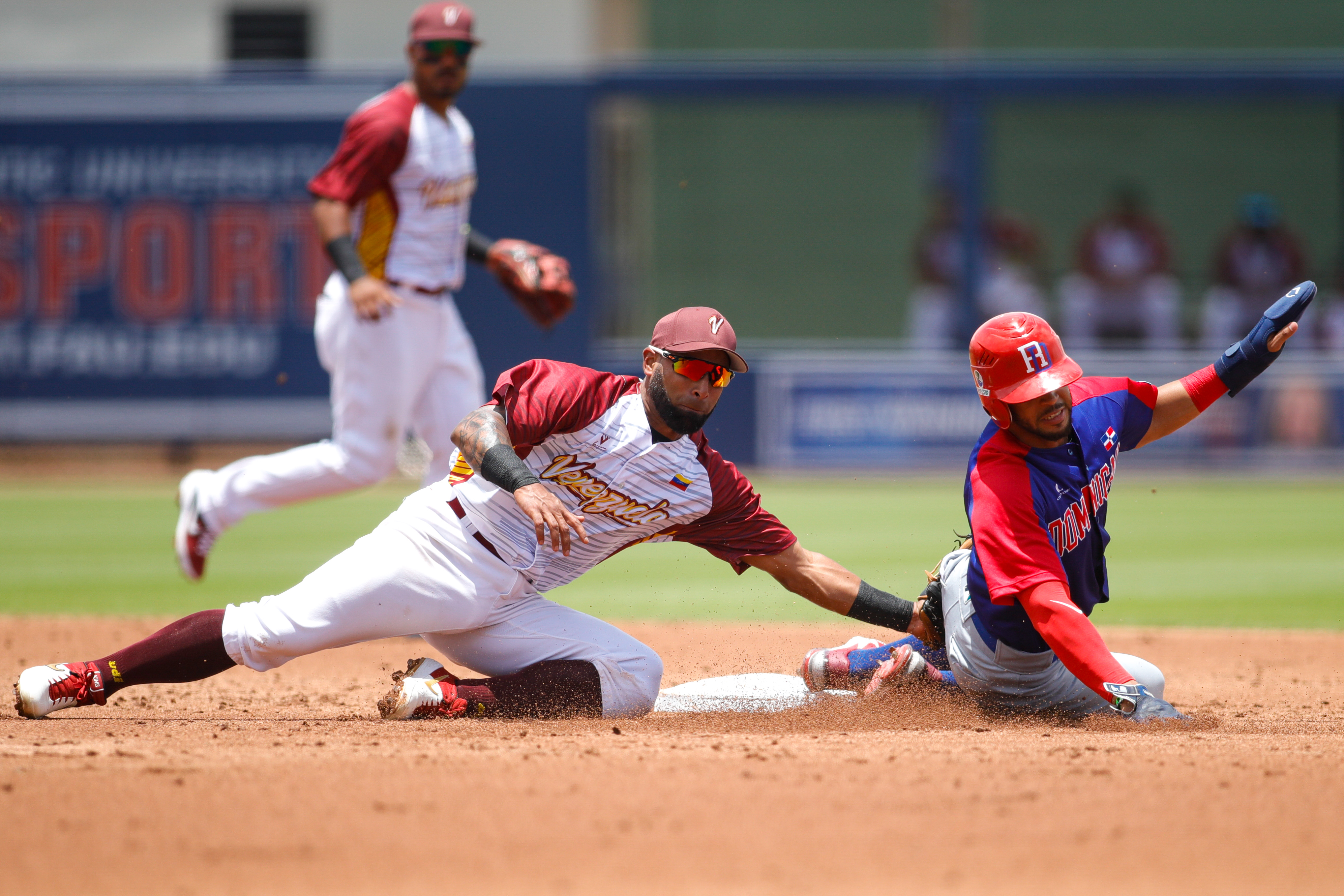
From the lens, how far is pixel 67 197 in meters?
13.0

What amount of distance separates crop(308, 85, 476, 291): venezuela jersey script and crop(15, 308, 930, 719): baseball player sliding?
1791mm

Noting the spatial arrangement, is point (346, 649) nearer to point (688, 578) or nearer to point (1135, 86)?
point (688, 578)

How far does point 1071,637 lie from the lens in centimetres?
362

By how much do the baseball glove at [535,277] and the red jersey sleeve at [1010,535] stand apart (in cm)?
251

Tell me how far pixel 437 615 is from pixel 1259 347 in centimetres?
253

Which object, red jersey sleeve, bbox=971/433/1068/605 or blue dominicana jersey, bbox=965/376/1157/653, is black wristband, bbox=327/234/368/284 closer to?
blue dominicana jersey, bbox=965/376/1157/653

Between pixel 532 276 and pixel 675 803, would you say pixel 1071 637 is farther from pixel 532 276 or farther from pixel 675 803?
pixel 532 276

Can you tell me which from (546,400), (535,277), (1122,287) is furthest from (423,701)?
(1122,287)

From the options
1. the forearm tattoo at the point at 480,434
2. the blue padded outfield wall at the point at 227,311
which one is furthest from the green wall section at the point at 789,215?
the forearm tattoo at the point at 480,434

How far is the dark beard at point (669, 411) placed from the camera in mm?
3887

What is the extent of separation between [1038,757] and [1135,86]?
1171cm

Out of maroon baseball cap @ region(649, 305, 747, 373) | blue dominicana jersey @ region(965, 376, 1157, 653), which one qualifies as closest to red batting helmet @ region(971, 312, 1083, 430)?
blue dominicana jersey @ region(965, 376, 1157, 653)

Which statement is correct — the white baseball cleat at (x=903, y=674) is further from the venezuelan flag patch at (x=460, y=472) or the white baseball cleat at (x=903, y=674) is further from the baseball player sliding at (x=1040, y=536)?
the venezuelan flag patch at (x=460, y=472)

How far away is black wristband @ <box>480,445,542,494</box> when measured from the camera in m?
3.61
